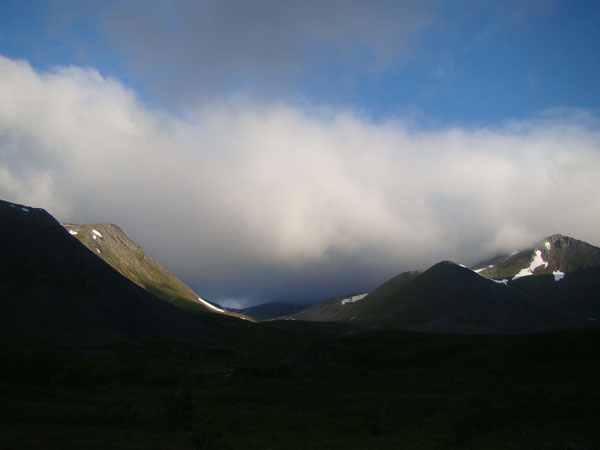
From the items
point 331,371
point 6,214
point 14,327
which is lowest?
point 331,371

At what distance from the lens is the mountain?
5458 inches

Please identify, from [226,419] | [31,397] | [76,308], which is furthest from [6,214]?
[226,419]

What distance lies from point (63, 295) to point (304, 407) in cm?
13712

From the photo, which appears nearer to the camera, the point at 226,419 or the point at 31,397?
the point at 226,419

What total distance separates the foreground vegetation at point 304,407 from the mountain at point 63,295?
63.6m

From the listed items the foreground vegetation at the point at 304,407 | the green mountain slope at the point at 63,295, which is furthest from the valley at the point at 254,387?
the green mountain slope at the point at 63,295

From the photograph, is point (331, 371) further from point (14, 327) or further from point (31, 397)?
point (14, 327)

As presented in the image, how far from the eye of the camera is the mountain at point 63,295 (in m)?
139

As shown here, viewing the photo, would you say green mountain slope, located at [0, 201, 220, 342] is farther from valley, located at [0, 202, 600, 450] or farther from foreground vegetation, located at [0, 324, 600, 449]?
foreground vegetation, located at [0, 324, 600, 449]

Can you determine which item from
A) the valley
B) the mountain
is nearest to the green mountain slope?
the mountain

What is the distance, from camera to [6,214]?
587 ft

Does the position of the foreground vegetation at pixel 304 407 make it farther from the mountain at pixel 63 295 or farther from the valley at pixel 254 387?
the mountain at pixel 63 295

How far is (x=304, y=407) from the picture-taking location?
4875 centimetres

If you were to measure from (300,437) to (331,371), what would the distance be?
59521mm
